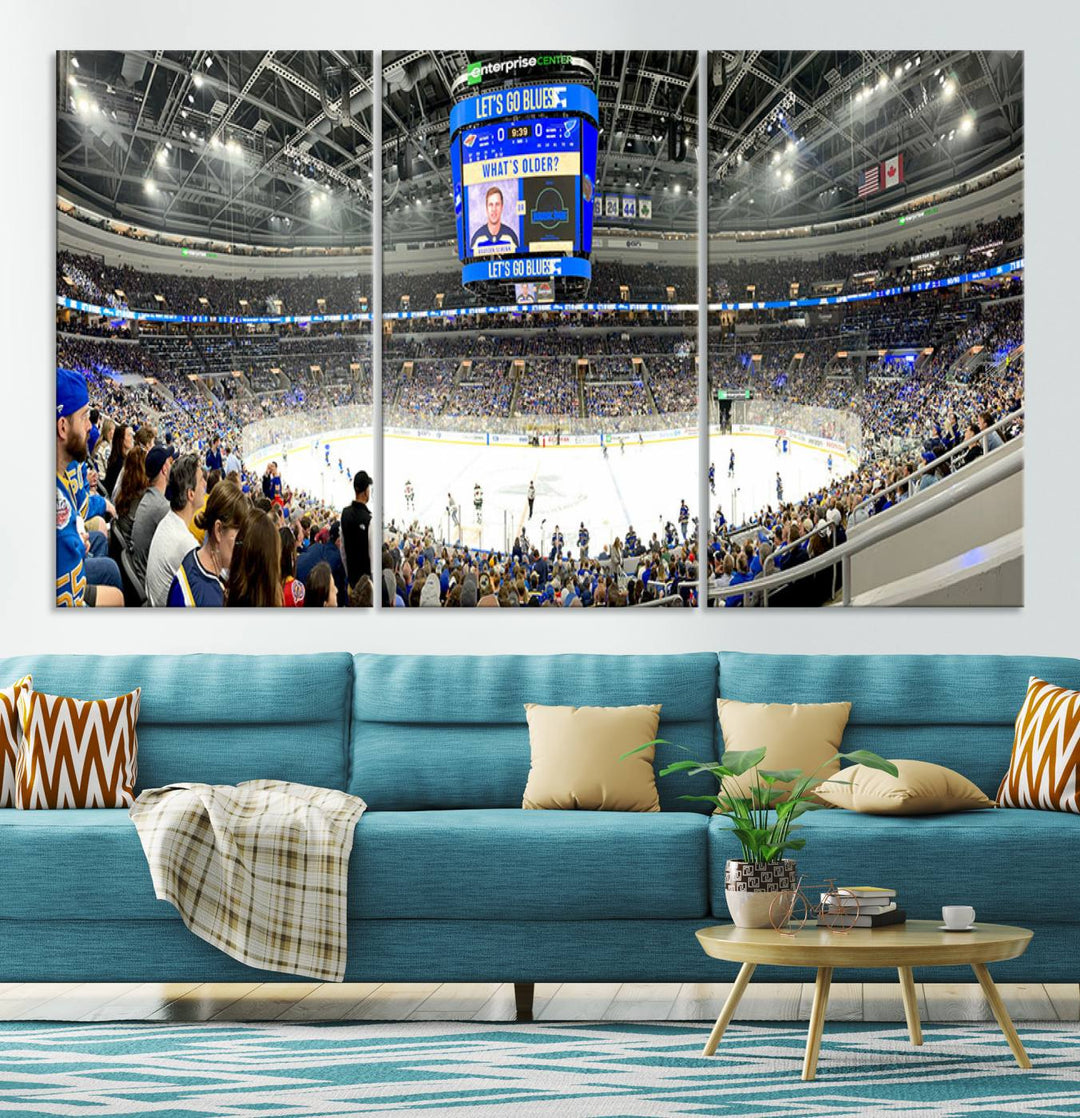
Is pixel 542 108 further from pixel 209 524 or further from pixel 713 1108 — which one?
pixel 713 1108

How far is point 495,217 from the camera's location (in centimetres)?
505

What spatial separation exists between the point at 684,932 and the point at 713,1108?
907mm

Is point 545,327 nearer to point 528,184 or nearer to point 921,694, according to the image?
point 528,184

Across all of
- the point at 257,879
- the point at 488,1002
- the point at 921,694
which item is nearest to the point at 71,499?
the point at 257,879

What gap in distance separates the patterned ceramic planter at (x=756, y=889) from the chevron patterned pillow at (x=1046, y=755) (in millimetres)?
Answer: 1121

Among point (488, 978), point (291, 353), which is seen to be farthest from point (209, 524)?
point (488, 978)

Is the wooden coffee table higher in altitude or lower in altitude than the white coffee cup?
lower

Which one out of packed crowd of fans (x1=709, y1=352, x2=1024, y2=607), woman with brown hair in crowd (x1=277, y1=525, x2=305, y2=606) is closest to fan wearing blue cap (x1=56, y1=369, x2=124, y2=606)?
woman with brown hair in crowd (x1=277, y1=525, x2=305, y2=606)

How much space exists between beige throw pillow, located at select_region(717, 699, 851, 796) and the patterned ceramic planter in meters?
0.88

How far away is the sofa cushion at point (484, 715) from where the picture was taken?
14.5 feet

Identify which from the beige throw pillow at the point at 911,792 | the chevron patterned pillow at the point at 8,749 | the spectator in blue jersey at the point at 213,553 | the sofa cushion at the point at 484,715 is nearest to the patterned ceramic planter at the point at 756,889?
the beige throw pillow at the point at 911,792

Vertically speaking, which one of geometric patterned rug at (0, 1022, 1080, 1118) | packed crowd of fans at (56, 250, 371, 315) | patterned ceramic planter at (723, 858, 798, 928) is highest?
packed crowd of fans at (56, 250, 371, 315)

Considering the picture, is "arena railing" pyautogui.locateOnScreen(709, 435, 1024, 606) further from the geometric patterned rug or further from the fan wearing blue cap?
the fan wearing blue cap

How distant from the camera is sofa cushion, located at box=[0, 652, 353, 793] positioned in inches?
175
